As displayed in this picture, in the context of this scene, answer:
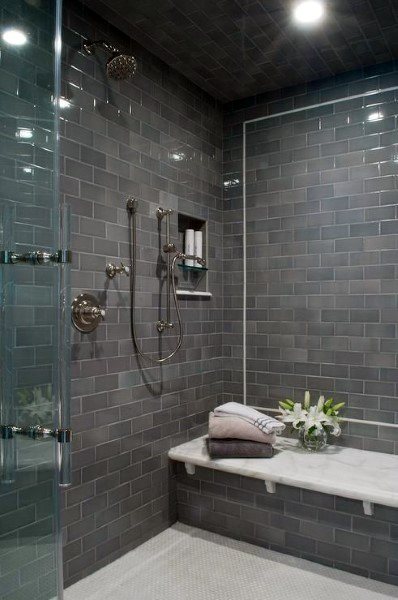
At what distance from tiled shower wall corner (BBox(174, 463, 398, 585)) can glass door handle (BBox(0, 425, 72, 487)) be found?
1638 mm

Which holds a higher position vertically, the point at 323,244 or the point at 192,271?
the point at 323,244

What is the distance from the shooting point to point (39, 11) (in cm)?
157

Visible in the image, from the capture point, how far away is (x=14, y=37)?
153 cm

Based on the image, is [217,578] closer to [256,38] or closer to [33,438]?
[33,438]

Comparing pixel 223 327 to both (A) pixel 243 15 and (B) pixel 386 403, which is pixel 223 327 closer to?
(B) pixel 386 403

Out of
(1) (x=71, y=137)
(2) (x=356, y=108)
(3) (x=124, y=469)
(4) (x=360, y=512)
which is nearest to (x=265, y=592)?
(4) (x=360, y=512)

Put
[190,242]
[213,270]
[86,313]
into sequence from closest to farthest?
[86,313], [190,242], [213,270]

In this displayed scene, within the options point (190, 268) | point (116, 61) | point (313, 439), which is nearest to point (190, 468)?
point (313, 439)

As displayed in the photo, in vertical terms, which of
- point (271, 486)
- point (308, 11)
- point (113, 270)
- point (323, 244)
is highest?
point (308, 11)

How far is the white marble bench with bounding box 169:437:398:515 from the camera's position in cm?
243

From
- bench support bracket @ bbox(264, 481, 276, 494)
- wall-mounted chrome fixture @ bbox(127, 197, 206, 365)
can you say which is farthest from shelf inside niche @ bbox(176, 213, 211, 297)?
bench support bracket @ bbox(264, 481, 276, 494)

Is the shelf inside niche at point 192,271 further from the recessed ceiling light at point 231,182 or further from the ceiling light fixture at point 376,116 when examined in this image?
the ceiling light fixture at point 376,116

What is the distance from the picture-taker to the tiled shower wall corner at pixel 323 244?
305 centimetres

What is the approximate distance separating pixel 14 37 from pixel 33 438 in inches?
53.4
